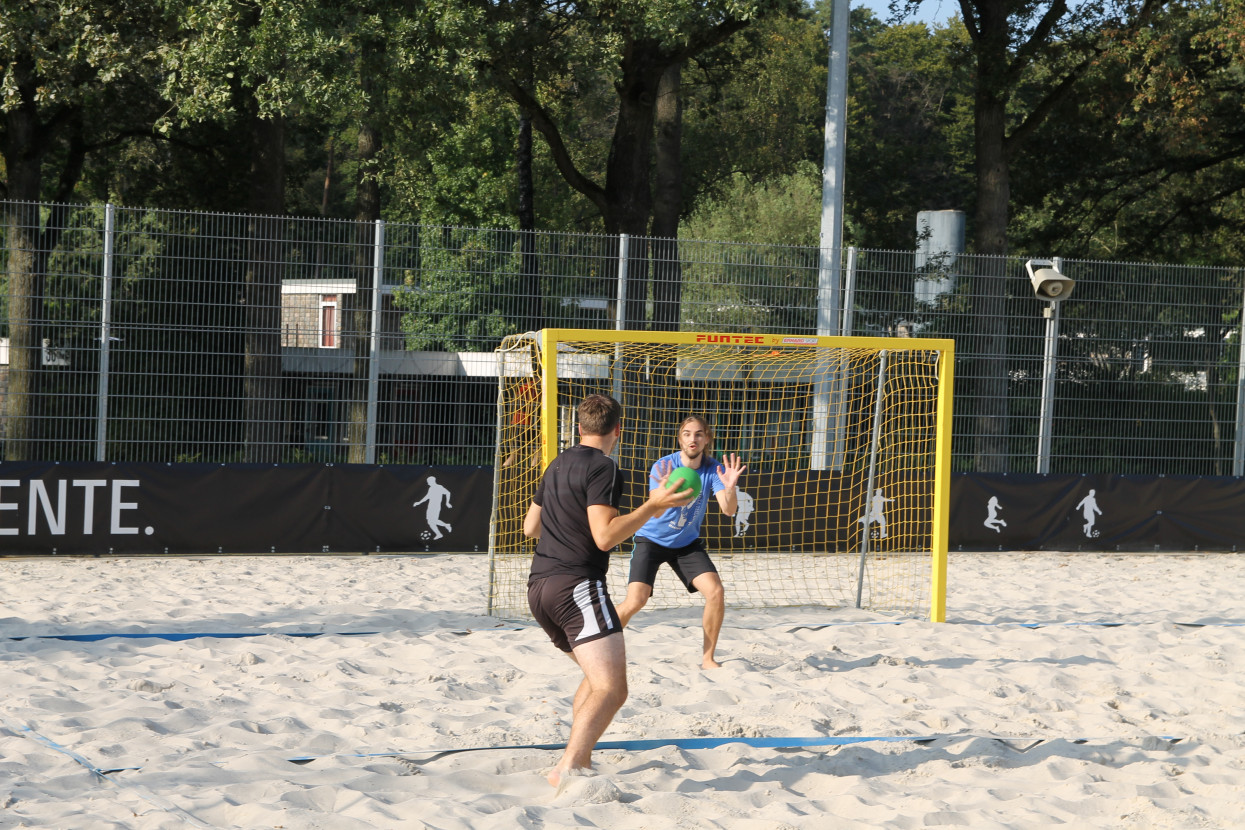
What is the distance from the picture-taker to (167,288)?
11.0 m

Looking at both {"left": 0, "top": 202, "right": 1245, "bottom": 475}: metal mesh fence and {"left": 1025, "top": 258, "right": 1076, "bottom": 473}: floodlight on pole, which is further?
{"left": 1025, "top": 258, "right": 1076, "bottom": 473}: floodlight on pole

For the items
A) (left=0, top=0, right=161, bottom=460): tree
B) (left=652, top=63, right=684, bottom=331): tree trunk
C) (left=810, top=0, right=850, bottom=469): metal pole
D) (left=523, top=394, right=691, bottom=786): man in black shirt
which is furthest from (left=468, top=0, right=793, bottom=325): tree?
(left=523, top=394, right=691, bottom=786): man in black shirt

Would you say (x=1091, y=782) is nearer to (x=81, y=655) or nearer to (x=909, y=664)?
(x=909, y=664)

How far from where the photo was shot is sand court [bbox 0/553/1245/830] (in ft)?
14.5

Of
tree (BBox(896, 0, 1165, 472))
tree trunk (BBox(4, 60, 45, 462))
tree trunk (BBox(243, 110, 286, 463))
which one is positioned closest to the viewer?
tree trunk (BBox(4, 60, 45, 462))

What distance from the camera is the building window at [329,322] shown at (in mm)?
11258

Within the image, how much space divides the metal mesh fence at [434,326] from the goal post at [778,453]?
30.0 inches

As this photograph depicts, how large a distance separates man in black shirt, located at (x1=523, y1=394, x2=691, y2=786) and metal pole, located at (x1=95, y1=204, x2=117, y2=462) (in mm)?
7557

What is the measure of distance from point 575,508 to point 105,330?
7776mm

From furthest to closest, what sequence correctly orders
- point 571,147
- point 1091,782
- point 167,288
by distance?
1. point 571,147
2. point 167,288
3. point 1091,782

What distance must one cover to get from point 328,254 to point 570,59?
230 inches

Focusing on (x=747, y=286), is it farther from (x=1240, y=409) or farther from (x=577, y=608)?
(x=577, y=608)

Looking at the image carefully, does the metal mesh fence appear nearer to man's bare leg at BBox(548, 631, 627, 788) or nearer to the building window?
the building window

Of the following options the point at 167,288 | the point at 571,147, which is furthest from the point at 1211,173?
the point at 167,288
